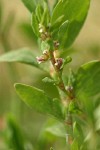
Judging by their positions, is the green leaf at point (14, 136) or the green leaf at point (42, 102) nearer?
the green leaf at point (42, 102)

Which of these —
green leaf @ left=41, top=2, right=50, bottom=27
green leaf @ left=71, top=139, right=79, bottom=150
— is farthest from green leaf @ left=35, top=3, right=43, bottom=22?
green leaf @ left=71, top=139, right=79, bottom=150

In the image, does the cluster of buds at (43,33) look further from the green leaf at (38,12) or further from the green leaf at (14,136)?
the green leaf at (14,136)

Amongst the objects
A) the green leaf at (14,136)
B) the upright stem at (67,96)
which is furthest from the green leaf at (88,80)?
the green leaf at (14,136)

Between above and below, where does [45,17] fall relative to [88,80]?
above

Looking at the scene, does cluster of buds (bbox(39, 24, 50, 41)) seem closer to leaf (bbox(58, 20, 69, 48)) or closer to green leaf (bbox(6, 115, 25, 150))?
leaf (bbox(58, 20, 69, 48))

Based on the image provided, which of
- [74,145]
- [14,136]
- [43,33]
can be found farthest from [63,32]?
[14,136]

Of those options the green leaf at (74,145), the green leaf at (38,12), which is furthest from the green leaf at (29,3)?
the green leaf at (74,145)

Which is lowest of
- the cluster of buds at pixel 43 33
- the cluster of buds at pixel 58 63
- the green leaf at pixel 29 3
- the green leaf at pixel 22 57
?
the cluster of buds at pixel 58 63

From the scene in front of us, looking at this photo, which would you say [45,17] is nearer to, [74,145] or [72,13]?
[72,13]

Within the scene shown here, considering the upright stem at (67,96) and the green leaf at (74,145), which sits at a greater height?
the upright stem at (67,96)
